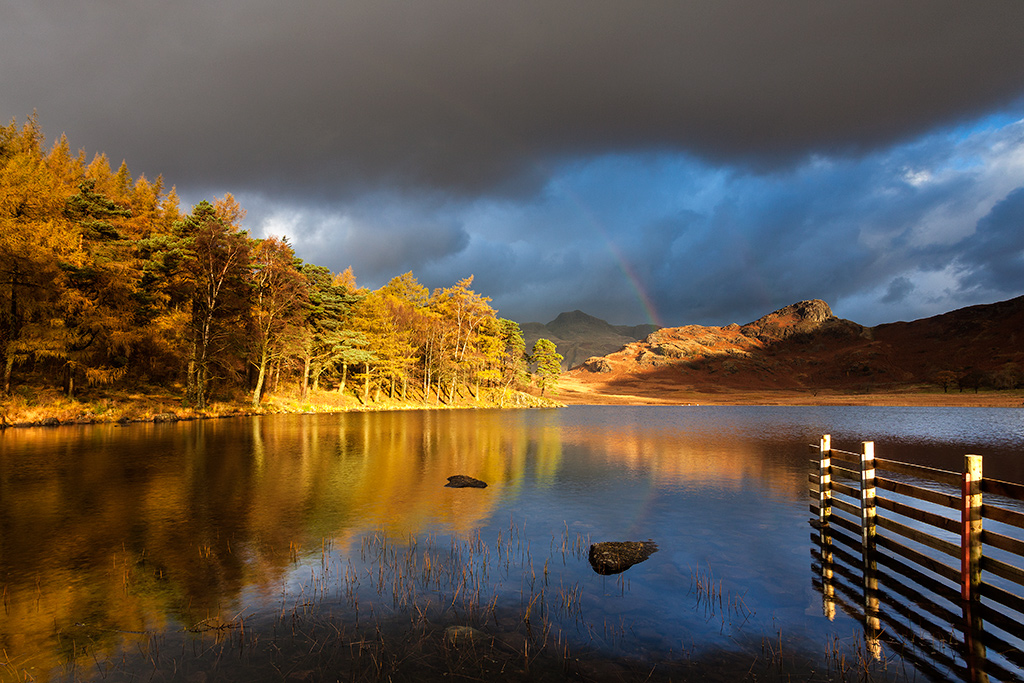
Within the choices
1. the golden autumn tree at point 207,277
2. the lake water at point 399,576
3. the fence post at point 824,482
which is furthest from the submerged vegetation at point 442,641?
the golden autumn tree at point 207,277

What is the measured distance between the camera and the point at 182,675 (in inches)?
255

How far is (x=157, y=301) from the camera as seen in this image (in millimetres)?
47656

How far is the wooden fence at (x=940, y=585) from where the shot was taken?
7.25m

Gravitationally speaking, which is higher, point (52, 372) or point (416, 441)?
point (52, 372)

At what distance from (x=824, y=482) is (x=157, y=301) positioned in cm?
5685

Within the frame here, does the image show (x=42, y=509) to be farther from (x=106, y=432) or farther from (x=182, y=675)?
(x=106, y=432)

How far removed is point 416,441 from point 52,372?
120 feet

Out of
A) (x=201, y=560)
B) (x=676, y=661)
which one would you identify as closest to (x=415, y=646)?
(x=676, y=661)

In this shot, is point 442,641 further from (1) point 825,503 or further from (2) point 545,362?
(2) point 545,362

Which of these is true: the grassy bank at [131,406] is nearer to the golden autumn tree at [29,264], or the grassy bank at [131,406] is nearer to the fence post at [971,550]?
the golden autumn tree at [29,264]

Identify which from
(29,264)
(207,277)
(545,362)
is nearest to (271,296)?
(207,277)

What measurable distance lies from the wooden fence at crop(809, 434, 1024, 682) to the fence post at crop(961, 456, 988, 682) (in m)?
0.02

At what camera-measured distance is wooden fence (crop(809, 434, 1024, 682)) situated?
23.8ft

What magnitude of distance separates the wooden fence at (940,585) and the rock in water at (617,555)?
381cm
